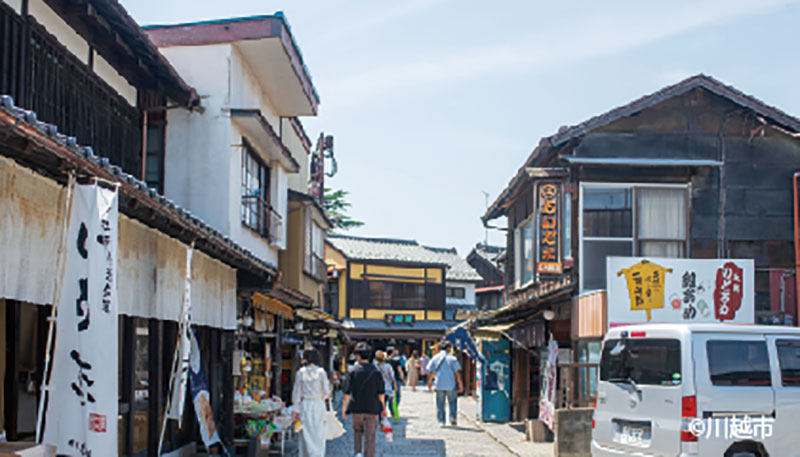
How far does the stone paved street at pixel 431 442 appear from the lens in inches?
619

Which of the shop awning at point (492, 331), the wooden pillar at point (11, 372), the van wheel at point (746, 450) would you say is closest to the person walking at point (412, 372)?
the shop awning at point (492, 331)

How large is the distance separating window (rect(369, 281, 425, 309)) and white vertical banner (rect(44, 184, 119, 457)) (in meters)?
46.7

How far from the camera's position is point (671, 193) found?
1738 centimetres

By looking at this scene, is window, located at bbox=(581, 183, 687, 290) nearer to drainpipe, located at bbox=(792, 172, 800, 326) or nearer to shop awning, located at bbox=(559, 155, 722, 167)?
shop awning, located at bbox=(559, 155, 722, 167)

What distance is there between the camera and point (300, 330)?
25141 mm

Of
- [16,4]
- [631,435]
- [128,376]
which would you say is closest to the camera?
[16,4]

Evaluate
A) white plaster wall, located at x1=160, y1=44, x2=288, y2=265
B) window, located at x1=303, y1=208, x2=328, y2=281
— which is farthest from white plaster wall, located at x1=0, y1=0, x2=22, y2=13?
window, located at x1=303, y1=208, x2=328, y2=281

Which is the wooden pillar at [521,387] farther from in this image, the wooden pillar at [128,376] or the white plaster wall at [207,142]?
the wooden pillar at [128,376]

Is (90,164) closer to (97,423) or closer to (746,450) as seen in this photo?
(97,423)

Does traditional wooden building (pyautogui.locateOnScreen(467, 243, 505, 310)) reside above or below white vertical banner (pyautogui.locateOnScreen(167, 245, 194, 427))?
above

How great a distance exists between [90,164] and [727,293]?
11.7m

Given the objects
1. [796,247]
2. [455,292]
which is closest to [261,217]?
[796,247]

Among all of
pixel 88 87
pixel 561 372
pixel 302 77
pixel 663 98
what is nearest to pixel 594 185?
pixel 663 98

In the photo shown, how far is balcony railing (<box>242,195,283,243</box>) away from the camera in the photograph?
A: 17461mm
